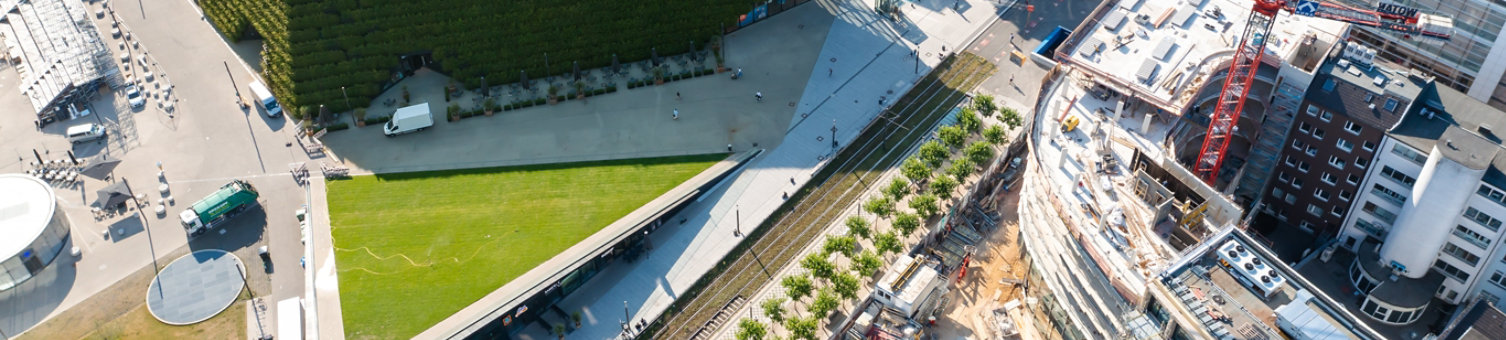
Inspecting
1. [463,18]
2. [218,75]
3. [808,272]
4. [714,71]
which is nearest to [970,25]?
[714,71]

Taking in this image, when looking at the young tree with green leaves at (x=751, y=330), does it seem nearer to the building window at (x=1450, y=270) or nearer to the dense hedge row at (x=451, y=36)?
the dense hedge row at (x=451, y=36)

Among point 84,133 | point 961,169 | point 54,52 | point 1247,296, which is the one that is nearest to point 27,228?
point 84,133

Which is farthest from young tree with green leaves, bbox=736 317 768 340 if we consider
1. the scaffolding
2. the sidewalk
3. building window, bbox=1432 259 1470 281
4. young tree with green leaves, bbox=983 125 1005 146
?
the scaffolding

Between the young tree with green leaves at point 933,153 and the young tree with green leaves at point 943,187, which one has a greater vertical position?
the young tree with green leaves at point 933,153

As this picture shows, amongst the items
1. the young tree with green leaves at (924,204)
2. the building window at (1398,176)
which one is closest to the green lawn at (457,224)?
the young tree with green leaves at (924,204)

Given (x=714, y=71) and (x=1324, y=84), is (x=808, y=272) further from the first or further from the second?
(x=1324, y=84)

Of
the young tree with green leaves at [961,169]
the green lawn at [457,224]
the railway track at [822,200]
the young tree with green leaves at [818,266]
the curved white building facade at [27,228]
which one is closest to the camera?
the young tree with green leaves at [818,266]
